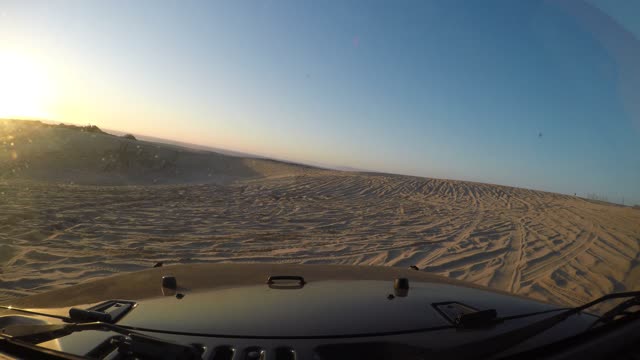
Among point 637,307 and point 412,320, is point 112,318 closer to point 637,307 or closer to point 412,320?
point 412,320

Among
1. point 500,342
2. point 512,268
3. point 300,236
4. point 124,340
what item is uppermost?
point 500,342

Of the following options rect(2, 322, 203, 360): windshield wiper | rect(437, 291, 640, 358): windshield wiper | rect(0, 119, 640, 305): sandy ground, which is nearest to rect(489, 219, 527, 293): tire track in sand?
rect(0, 119, 640, 305): sandy ground

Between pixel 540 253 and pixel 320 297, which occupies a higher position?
pixel 320 297

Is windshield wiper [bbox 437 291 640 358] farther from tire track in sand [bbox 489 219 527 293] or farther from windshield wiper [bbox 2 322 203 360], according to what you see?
tire track in sand [bbox 489 219 527 293]

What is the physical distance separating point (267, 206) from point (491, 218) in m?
7.66

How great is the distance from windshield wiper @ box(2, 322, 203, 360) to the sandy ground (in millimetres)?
3630

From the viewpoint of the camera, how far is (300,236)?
309 inches

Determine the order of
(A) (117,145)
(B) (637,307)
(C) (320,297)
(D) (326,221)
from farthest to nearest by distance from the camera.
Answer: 1. (A) (117,145)
2. (D) (326,221)
3. (C) (320,297)
4. (B) (637,307)

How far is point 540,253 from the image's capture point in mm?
7684

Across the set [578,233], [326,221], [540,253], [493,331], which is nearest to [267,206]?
[326,221]

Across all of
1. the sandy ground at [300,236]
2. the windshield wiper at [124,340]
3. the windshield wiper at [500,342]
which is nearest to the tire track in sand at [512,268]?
the sandy ground at [300,236]

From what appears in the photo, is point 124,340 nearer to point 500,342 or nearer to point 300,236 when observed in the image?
point 500,342

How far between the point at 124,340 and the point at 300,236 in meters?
6.46

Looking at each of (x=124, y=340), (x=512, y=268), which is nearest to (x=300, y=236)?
(x=512, y=268)
